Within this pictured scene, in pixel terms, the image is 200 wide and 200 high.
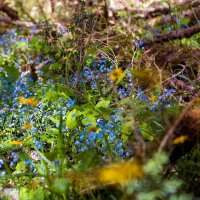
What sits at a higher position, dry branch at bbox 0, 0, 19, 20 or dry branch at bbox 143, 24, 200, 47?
dry branch at bbox 0, 0, 19, 20

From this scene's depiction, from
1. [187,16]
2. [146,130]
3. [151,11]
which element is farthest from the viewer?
[151,11]

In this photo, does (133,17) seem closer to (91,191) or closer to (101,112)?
(101,112)

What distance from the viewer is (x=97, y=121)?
315 centimetres

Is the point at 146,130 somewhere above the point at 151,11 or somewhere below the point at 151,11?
below

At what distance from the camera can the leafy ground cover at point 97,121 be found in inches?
84.6

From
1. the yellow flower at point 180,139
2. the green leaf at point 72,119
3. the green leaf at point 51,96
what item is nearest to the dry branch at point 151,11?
the green leaf at point 51,96

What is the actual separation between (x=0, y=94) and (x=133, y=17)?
2.66 metres

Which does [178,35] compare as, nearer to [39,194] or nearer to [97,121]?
[97,121]

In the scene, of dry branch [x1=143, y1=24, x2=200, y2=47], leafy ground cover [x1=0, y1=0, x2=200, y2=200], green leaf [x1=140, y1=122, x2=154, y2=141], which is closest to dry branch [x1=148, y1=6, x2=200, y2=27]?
leafy ground cover [x1=0, y1=0, x2=200, y2=200]

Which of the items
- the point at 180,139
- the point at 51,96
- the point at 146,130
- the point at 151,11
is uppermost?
the point at 151,11

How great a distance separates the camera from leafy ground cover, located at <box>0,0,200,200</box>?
84.6 inches

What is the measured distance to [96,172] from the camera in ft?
6.70

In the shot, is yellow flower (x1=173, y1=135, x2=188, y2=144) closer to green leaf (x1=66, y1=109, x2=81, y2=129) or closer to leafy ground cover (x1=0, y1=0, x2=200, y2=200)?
leafy ground cover (x1=0, y1=0, x2=200, y2=200)

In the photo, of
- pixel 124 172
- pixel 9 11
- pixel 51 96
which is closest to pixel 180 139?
pixel 124 172
